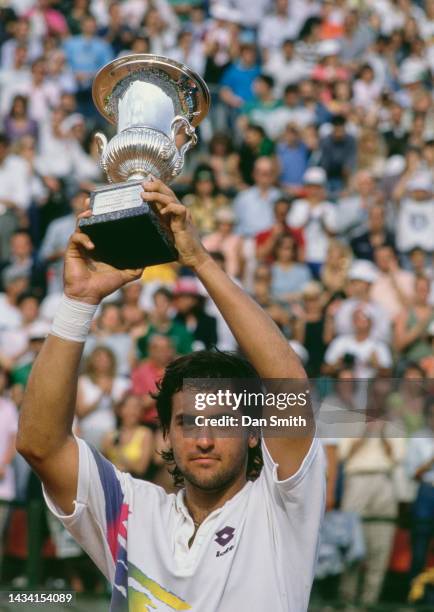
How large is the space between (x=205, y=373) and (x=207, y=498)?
38 centimetres

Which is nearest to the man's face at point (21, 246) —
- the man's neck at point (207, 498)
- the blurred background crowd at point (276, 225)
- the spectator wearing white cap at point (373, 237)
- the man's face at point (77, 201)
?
the blurred background crowd at point (276, 225)

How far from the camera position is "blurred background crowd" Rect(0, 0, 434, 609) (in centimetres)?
812

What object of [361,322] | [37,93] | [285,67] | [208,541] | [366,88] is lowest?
[208,541]

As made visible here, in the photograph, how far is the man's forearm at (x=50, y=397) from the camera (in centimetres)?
367

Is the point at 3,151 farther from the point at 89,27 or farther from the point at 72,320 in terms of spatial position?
the point at 72,320

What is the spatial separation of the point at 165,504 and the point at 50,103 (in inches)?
427

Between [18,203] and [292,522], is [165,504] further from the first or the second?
[18,203]

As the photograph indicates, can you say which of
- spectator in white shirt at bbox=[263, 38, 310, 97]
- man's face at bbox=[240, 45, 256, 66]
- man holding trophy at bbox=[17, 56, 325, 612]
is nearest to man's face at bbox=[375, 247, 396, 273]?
spectator in white shirt at bbox=[263, 38, 310, 97]

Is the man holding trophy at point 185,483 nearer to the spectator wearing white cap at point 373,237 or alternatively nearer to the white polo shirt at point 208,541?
the white polo shirt at point 208,541

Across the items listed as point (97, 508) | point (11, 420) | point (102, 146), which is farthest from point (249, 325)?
point (11, 420)

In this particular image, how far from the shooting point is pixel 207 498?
3.82 meters

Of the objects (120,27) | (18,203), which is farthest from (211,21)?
(18,203)

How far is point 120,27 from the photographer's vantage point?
15969 millimetres

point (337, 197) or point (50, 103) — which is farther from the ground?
point (50, 103)
